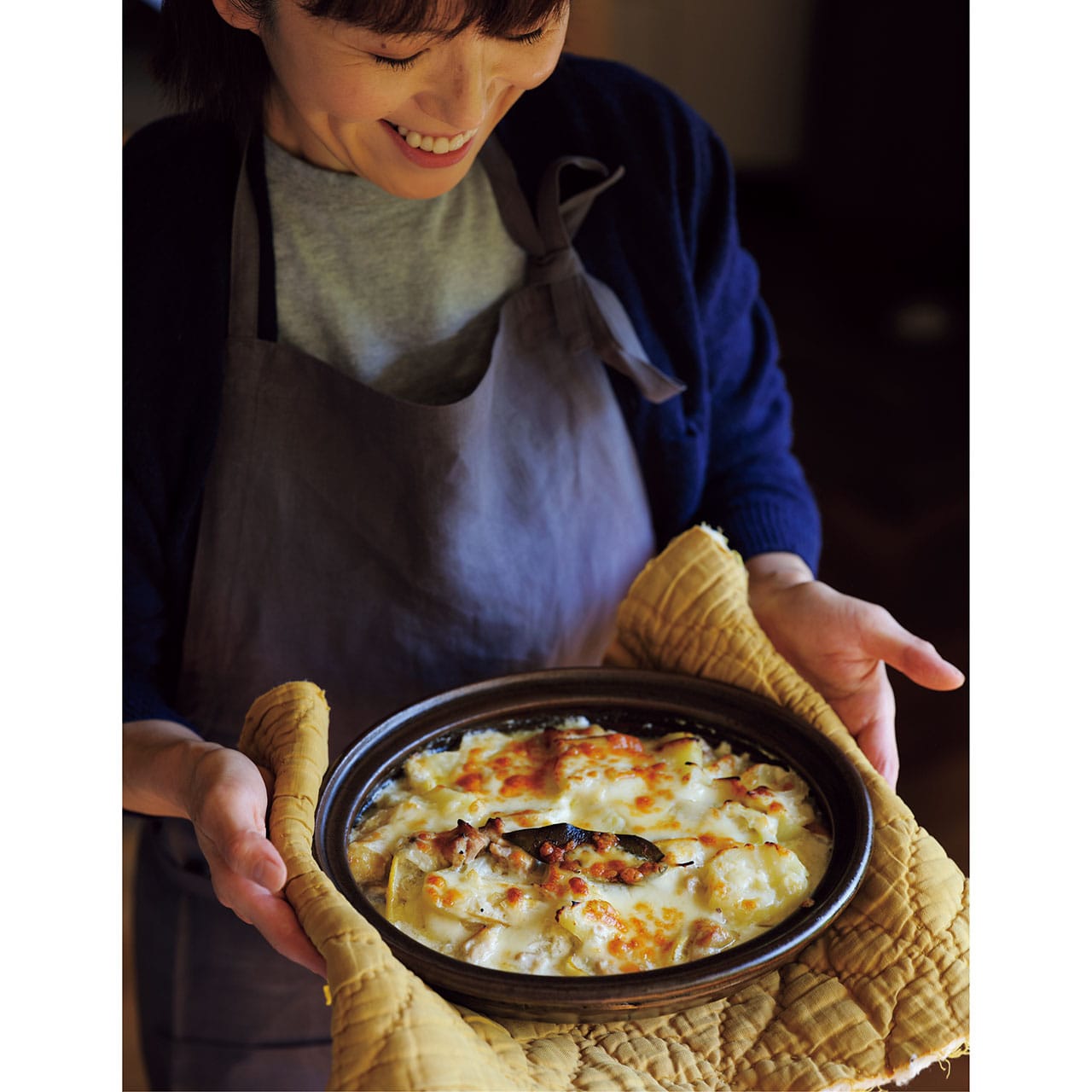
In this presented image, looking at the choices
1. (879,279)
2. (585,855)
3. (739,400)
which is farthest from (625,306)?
(879,279)

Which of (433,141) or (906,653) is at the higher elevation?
(433,141)

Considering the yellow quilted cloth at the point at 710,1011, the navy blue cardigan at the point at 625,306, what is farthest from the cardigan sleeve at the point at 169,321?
the yellow quilted cloth at the point at 710,1011

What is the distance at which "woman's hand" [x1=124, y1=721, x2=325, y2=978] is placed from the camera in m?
0.64

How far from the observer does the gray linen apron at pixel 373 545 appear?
0.88 meters

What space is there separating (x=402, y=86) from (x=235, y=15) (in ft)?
0.43

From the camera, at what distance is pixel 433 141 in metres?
0.77

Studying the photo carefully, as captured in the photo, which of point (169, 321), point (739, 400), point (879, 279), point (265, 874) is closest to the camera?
point (265, 874)

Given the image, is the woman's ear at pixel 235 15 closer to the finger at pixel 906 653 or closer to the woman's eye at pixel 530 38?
the woman's eye at pixel 530 38

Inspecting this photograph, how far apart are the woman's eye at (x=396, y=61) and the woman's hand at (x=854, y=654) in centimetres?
49

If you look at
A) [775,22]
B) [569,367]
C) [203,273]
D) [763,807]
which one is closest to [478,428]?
[569,367]

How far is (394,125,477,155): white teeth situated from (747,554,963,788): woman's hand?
1.40 ft

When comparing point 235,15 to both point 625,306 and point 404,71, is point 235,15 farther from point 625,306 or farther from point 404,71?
point 625,306

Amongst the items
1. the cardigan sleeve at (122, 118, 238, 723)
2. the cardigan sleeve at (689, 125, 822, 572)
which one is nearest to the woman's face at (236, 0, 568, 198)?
the cardigan sleeve at (122, 118, 238, 723)

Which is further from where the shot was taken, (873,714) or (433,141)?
(873,714)
